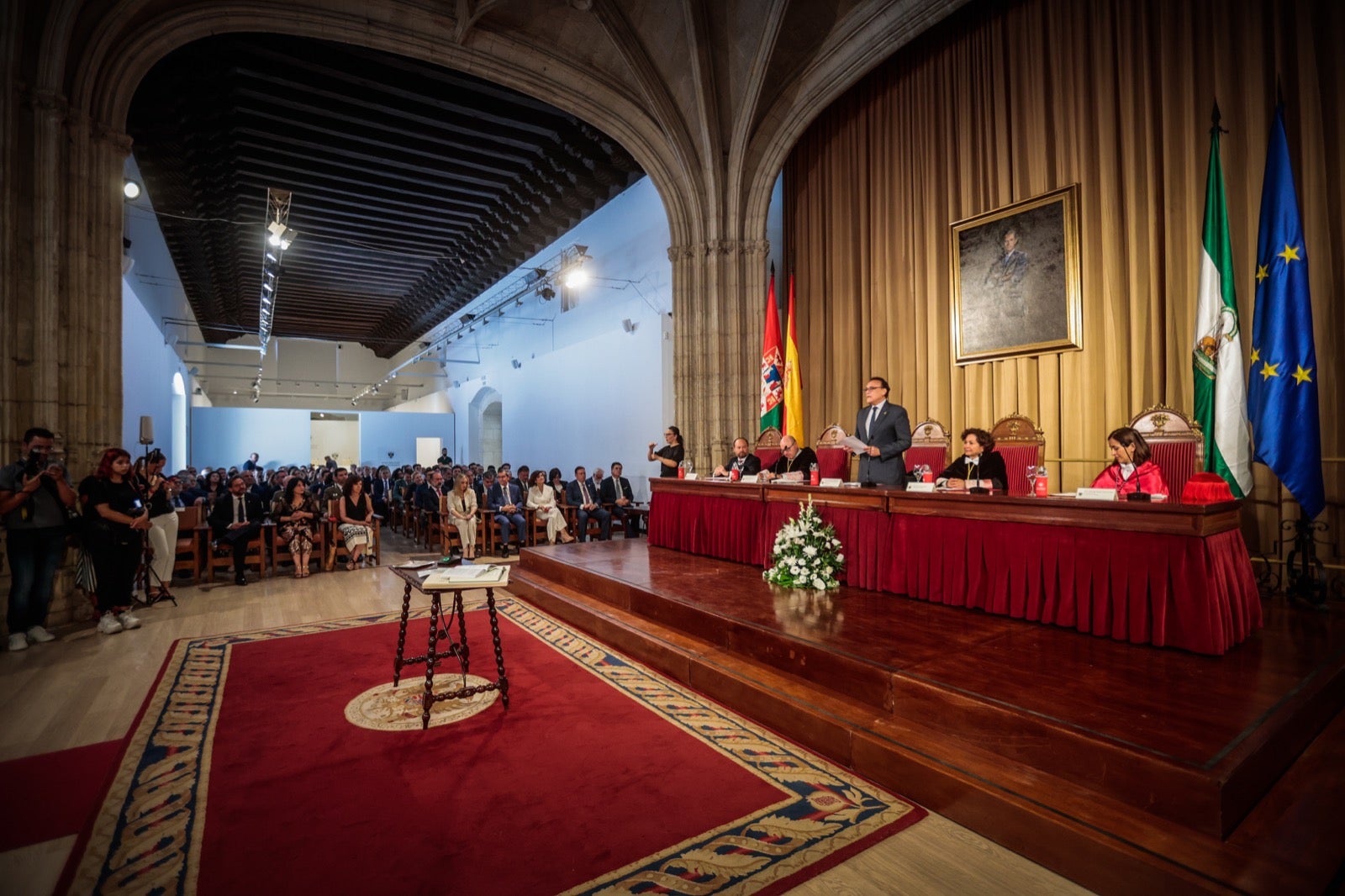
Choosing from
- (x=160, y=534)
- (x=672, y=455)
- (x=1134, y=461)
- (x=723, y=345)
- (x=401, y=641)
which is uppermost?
(x=723, y=345)

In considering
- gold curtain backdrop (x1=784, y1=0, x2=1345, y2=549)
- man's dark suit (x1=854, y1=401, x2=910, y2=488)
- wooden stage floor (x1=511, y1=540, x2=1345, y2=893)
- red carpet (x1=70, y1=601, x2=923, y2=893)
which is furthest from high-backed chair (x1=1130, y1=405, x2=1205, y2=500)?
red carpet (x1=70, y1=601, x2=923, y2=893)

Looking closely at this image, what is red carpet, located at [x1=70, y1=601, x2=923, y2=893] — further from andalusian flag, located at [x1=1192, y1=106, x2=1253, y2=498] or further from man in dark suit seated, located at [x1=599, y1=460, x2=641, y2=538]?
man in dark suit seated, located at [x1=599, y1=460, x2=641, y2=538]

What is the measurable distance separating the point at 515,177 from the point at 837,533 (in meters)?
7.77

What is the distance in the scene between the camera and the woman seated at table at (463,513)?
755 cm

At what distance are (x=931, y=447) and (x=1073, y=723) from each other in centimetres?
361

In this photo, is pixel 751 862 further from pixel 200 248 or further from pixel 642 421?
pixel 200 248

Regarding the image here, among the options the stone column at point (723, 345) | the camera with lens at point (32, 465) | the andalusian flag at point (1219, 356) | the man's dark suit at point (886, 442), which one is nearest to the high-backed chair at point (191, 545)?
the camera with lens at point (32, 465)

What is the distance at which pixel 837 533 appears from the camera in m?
4.18

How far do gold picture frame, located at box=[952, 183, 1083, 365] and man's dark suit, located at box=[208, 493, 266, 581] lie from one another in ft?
23.9

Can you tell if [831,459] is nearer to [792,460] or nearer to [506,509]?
[792,460]

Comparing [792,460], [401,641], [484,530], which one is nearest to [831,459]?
[792,460]

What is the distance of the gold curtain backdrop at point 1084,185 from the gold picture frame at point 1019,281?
0.10m

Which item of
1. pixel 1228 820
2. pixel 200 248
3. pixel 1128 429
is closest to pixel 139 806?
pixel 1228 820

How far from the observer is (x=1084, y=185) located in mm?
5152
